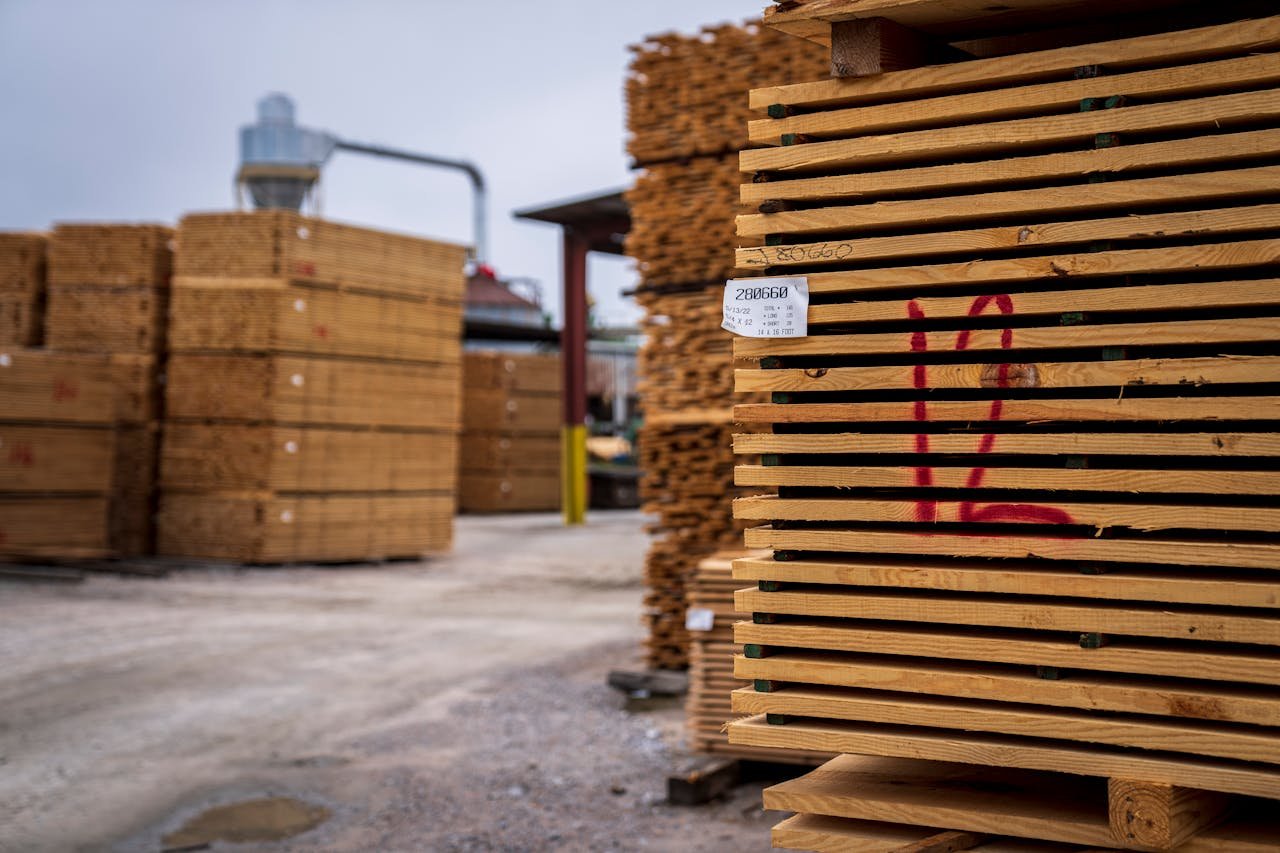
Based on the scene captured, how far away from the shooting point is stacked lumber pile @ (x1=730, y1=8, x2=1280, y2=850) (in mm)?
2736

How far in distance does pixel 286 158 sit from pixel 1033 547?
31120 mm

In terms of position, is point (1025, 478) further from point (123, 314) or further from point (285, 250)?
point (123, 314)

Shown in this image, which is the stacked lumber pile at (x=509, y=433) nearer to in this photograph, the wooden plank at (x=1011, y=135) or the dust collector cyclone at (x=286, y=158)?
the dust collector cyclone at (x=286, y=158)

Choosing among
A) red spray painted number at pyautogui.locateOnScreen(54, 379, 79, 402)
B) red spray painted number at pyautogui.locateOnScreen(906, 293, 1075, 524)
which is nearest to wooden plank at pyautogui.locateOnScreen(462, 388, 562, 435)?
red spray painted number at pyautogui.locateOnScreen(54, 379, 79, 402)

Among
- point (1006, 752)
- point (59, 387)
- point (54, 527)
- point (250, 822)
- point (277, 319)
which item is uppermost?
point (277, 319)

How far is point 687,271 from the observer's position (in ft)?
29.0

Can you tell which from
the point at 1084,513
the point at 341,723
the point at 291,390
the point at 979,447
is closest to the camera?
the point at 1084,513

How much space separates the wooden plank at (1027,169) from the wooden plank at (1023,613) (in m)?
0.99

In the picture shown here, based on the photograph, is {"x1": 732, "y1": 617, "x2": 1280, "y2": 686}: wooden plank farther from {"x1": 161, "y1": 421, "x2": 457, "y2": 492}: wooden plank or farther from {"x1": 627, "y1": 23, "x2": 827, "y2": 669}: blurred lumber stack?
{"x1": 161, "y1": 421, "x2": 457, "y2": 492}: wooden plank

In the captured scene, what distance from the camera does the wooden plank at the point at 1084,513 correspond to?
2734mm

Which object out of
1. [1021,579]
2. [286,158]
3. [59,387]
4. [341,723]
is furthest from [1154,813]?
[286,158]

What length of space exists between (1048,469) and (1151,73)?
0.93 meters

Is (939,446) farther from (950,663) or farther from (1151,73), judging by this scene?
(1151,73)

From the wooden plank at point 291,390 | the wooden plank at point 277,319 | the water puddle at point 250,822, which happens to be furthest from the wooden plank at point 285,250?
the water puddle at point 250,822
